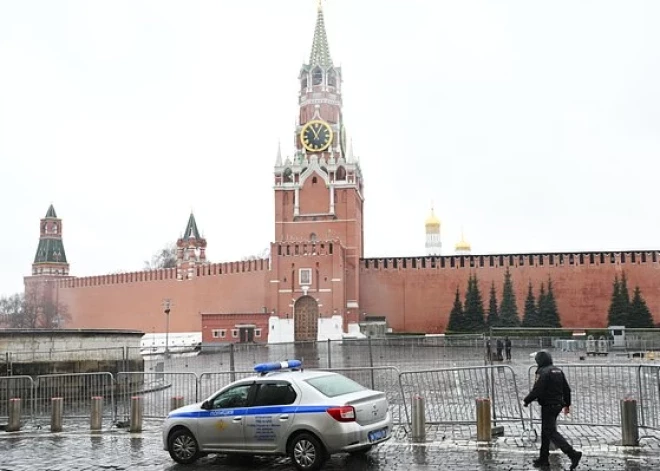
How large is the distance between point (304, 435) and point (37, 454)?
402 cm

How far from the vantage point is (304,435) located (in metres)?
8.71

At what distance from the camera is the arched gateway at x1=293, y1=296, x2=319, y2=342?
46906 millimetres

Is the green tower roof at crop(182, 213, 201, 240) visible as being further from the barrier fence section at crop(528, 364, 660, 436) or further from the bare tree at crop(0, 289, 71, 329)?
the barrier fence section at crop(528, 364, 660, 436)

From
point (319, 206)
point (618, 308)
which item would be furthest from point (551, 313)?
point (319, 206)

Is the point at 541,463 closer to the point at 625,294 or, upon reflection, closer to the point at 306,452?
the point at 306,452

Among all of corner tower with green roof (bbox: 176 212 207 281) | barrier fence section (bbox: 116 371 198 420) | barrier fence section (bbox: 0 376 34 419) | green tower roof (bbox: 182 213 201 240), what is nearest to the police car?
barrier fence section (bbox: 116 371 198 420)

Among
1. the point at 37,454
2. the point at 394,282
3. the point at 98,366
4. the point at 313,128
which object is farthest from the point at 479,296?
the point at 37,454

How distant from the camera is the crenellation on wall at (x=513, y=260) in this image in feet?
153

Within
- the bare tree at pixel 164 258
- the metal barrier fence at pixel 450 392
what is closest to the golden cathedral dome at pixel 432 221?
the bare tree at pixel 164 258

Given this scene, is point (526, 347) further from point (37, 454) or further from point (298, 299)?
point (37, 454)

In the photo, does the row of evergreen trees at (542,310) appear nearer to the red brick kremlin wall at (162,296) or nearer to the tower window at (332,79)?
the red brick kremlin wall at (162,296)

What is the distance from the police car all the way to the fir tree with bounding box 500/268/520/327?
39.0 m

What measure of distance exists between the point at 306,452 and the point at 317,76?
51.5 meters

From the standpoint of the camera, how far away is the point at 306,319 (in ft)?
155
